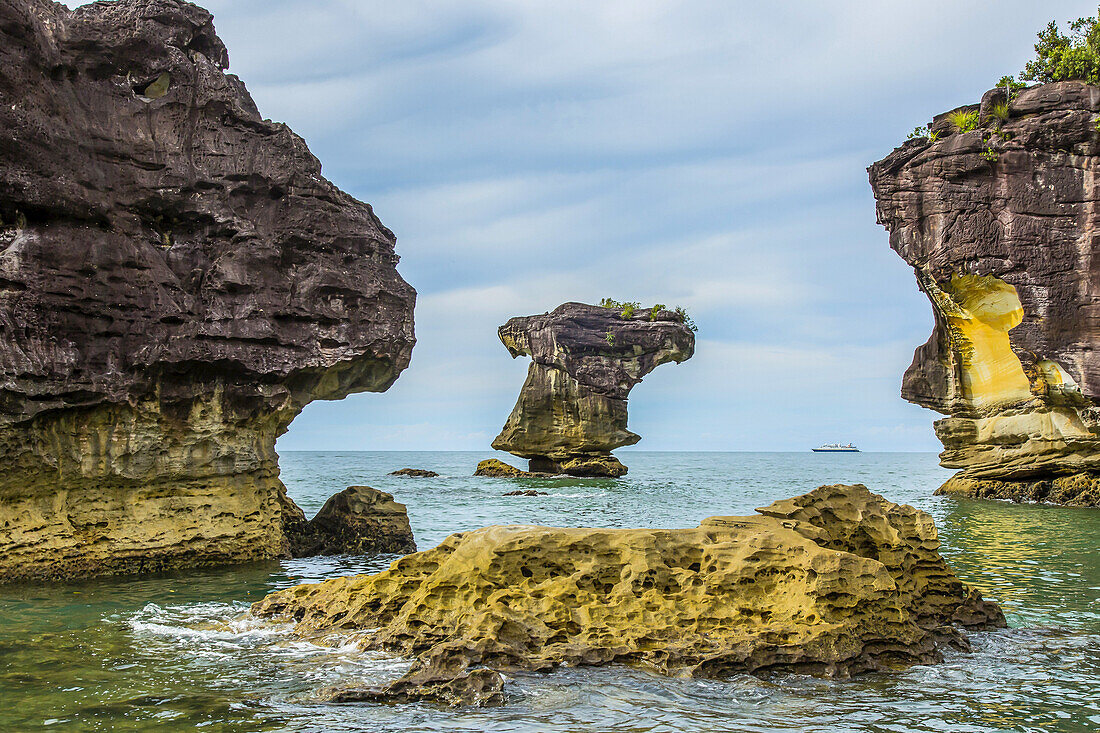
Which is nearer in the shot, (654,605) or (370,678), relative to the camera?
(370,678)

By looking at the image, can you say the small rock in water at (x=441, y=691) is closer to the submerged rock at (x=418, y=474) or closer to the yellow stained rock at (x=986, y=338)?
the yellow stained rock at (x=986, y=338)

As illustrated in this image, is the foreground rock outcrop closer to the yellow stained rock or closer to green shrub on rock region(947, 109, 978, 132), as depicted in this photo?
green shrub on rock region(947, 109, 978, 132)

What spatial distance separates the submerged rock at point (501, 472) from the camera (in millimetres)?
58909

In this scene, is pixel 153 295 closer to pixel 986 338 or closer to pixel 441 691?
pixel 441 691

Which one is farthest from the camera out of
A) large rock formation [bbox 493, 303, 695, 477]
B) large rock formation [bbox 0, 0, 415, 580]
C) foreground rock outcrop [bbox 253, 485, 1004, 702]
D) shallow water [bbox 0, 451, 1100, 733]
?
large rock formation [bbox 493, 303, 695, 477]

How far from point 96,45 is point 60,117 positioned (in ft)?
5.26

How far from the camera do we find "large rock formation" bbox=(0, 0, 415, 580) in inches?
536

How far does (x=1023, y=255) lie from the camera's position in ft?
96.6

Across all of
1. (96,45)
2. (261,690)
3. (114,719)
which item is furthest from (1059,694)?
(96,45)

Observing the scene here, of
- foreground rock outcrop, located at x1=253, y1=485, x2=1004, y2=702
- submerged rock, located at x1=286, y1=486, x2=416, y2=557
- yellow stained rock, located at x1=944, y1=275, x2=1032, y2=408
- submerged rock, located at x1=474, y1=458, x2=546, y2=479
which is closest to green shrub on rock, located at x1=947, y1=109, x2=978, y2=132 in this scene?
yellow stained rock, located at x1=944, y1=275, x2=1032, y2=408

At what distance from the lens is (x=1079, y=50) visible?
2856 centimetres

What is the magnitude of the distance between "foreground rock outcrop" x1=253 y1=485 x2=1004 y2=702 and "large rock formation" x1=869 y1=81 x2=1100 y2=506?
21.8m

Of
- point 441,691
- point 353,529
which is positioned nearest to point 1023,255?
point 353,529

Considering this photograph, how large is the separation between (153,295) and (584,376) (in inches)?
1601
